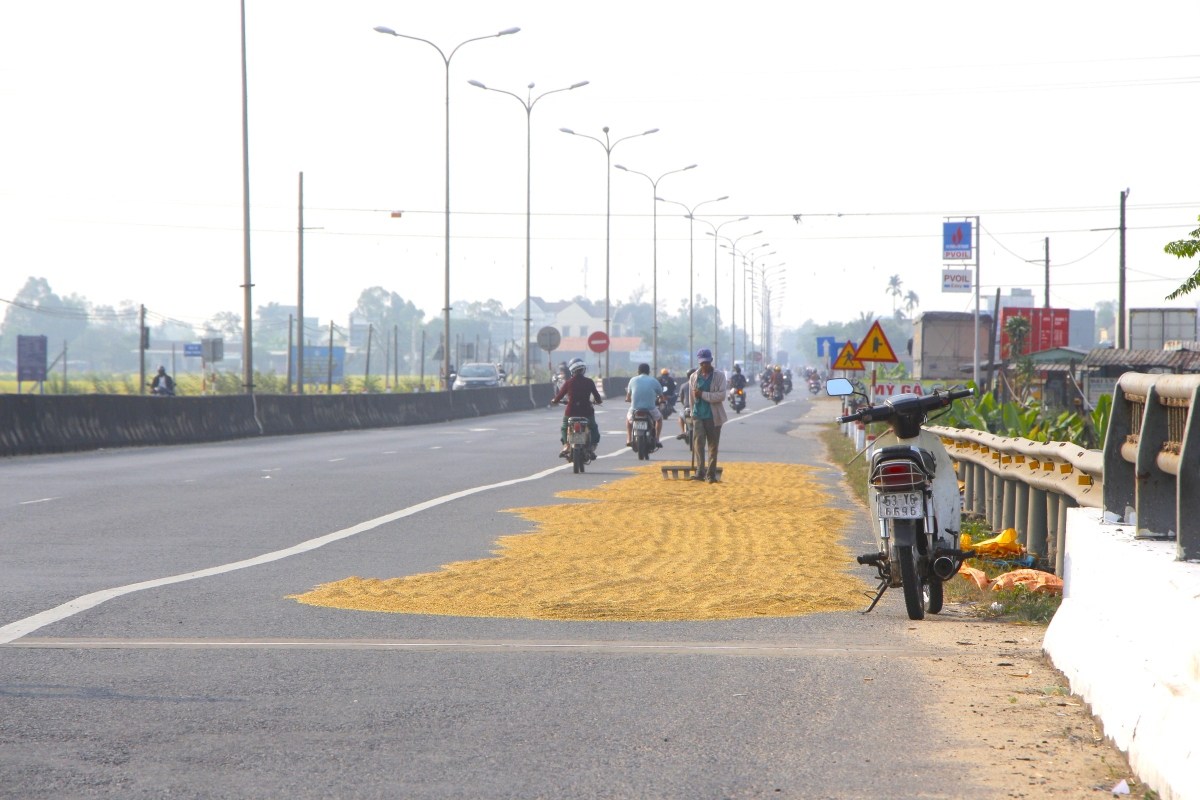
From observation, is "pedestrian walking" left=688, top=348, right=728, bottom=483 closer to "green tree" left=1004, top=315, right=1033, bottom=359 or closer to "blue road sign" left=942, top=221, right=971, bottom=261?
A: "blue road sign" left=942, top=221, right=971, bottom=261

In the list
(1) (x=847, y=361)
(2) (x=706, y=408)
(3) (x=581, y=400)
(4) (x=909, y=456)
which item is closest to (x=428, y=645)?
(4) (x=909, y=456)

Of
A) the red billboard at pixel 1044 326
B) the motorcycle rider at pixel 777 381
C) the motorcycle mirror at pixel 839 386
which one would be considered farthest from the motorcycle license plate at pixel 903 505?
the red billboard at pixel 1044 326

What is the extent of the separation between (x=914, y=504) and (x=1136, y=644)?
271 cm

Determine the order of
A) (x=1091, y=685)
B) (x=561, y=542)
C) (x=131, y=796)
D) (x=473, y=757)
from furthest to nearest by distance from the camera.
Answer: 1. (x=561, y=542)
2. (x=1091, y=685)
3. (x=473, y=757)
4. (x=131, y=796)

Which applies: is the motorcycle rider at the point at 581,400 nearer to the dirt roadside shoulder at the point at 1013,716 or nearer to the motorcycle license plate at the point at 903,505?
the motorcycle license plate at the point at 903,505

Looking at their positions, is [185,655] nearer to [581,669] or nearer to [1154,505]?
[581,669]

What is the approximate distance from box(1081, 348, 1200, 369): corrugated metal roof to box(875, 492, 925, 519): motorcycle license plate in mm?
35925

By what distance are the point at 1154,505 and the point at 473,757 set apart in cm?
299

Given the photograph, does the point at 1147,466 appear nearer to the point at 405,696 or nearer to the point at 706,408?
the point at 405,696

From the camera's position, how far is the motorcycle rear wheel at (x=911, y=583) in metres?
7.88

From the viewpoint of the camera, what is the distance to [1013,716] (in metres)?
5.61

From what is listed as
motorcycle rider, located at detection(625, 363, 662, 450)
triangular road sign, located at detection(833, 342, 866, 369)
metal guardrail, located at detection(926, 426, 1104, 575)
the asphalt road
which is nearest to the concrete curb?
motorcycle rider, located at detection(625, 363, 662, 450)

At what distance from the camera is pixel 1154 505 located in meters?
5.88

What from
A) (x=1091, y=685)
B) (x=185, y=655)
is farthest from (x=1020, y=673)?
(x=185, y=655)
